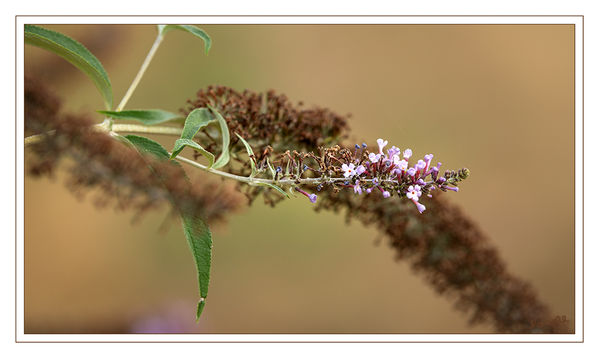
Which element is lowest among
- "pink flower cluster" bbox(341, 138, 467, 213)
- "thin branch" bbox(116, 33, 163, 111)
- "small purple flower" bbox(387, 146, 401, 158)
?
"pink flower cluster" bbox(341, 138, 467, 213)

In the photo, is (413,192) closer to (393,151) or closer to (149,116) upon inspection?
(393,151)

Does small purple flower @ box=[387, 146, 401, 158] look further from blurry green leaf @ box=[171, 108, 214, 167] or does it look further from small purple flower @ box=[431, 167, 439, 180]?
blurry green leaf @ box=[171, 108, 214, 167]

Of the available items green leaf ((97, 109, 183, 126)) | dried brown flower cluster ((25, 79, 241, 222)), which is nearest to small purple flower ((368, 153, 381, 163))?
dried brown flower cluster ((25, 79, 241, 222))

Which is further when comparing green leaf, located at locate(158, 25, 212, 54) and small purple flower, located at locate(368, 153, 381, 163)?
green leaf, located at locate(158, 25, 212, 54)

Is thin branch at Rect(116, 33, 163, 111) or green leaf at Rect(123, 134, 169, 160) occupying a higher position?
thin branch at Rect(116, 33, 163, 111)

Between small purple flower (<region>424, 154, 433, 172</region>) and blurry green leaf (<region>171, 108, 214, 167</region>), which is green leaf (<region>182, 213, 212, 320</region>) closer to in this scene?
blurry green leaf (<region>171, 108, 214, 167</region>)

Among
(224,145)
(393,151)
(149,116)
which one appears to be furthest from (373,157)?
(149,116)

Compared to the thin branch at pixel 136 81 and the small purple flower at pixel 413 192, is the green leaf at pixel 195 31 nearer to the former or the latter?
the thin branch at pixel 136 81
